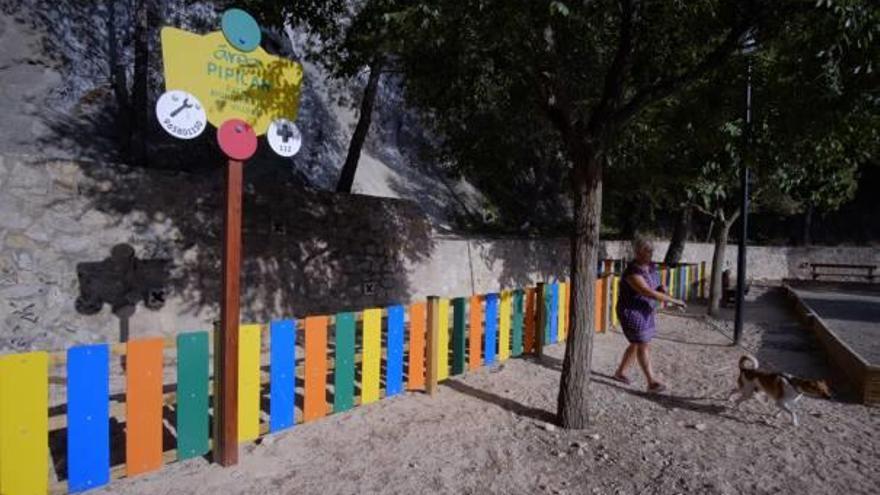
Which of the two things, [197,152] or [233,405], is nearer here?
[233,405]

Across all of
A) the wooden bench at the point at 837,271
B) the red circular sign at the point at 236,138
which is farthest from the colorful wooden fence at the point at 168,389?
the wooden bench at the point at 837,271

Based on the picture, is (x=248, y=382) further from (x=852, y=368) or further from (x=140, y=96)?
(x=140, y=96)

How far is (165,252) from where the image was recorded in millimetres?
6617

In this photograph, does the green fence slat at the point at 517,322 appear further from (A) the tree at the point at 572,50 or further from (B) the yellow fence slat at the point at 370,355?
(B) the yellow fence slat at the point at 370,355

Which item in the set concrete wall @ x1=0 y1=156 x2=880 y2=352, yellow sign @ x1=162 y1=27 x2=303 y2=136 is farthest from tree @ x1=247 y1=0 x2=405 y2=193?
concrete wall @ x1=0 y1=156 x2=880 y2=352

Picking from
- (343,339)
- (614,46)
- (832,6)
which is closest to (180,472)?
(343,339)

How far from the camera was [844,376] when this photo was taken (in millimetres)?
6195

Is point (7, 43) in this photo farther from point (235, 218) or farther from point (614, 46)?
point (614, 46)

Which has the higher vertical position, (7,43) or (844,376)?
(7,43)

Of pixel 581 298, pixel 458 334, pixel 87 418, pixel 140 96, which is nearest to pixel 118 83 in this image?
pixel 140 96

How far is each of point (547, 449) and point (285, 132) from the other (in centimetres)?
292

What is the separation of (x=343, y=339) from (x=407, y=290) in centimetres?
515

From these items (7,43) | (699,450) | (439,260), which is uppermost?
(7,43)

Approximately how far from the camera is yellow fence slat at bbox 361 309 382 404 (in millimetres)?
4816
